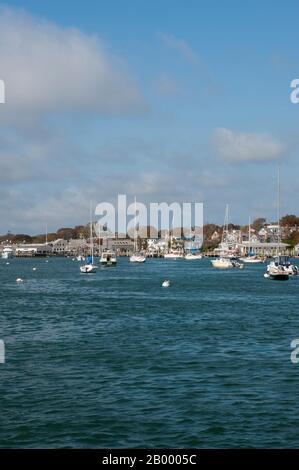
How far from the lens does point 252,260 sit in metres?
188

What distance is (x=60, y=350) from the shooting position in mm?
29000

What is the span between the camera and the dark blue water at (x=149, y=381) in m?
16.8

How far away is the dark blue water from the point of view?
16.8 m

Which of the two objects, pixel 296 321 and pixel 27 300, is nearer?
pixel 296 321

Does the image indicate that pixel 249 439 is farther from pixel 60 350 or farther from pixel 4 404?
pixel 60 350

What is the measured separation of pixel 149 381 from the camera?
22.6 metres

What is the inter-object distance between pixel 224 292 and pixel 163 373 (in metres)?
44.9

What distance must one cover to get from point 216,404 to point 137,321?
21.3 m

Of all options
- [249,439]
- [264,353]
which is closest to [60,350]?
[264,353]

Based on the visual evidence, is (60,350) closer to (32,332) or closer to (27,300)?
(32,332)

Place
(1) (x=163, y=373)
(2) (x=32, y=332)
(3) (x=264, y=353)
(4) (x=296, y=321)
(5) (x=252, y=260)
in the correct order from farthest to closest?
(5) (x=252, y=260) → (4) (x=296, y=321) → (2) (x=32, y=332) → (3) (x=264, y=353) → (1) (x=163, y=373)
